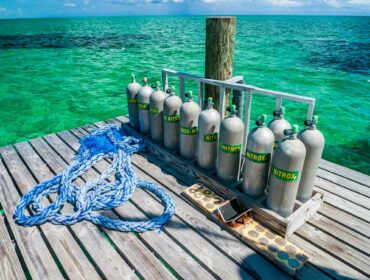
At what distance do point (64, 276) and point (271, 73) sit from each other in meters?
18.9

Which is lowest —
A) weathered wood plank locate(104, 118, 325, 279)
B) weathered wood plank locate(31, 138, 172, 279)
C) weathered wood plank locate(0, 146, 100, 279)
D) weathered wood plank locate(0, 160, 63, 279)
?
weathered wood plank locate(0, 160, 63, 279)

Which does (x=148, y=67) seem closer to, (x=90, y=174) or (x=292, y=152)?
(x=90, y=174)

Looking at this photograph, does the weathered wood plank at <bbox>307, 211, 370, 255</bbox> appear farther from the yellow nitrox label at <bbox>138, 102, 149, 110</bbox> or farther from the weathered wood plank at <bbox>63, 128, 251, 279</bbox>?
the yellow nitrox label at <bbox>138, 102, 149, 110</bbox>

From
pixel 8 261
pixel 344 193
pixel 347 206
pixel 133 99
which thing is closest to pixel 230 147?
pixel 347 206

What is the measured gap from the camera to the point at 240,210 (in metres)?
3.57

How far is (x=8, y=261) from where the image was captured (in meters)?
3.00

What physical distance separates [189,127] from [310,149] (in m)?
1.78

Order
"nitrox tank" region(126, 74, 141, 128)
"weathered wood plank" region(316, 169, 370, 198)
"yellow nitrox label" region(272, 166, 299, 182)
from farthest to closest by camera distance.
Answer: "nitrox tank" region(126, 74, 141, 128), "weathered wood plank" region(316, 169, 370, 198), "yellow nitrox label" region(272, 166, 299, 182)

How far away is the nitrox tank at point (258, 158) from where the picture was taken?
321cm

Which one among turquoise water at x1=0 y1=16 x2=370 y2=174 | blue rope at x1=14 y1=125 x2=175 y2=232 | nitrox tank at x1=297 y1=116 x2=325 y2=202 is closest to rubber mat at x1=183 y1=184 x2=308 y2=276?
blue rope at x1=14 y1=125 x2=175 y2=232

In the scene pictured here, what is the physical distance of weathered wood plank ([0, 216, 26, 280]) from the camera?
285cm

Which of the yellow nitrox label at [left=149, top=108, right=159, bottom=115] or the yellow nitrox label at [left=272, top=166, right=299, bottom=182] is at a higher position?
the yellow nitrox label at [left=149, top=108, right=159, bottom=115]

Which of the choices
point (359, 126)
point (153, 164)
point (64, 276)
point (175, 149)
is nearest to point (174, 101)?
point (175, 149)

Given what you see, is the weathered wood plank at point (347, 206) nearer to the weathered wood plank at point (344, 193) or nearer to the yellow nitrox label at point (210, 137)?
the weathered wood plank at point (344, 193)
